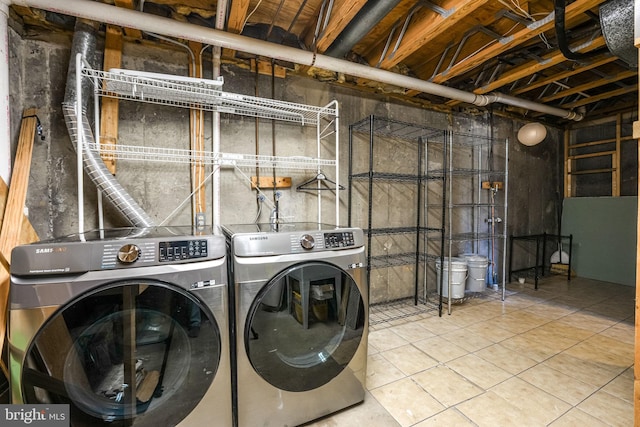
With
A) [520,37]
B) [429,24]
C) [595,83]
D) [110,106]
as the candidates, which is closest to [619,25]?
[520,37]

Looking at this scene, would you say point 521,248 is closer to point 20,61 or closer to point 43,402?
point 43,402

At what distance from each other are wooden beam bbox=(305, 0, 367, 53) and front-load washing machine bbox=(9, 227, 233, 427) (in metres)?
1.62

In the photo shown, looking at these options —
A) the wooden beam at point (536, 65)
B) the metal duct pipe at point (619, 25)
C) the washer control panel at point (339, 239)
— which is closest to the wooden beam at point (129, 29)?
the washer control panel at point (339, 239)

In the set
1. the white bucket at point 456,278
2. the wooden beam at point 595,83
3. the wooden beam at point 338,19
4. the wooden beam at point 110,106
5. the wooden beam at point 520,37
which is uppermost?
the wooden beam at point 595,83

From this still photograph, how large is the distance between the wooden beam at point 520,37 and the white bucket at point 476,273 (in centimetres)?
202

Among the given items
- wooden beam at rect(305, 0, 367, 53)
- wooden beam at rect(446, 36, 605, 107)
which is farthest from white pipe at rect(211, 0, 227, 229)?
wooden beam at rect(446, 36, 605, 107)

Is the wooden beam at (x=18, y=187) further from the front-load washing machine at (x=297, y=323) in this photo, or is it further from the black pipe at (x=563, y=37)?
the black pipe at (x=563, y=37)

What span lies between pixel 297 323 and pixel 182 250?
0.63 m

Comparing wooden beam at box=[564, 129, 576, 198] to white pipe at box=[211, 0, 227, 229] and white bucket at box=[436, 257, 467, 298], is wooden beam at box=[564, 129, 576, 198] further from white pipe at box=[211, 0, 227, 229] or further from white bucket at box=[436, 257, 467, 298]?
white pipe at box=[211, 0, 227, 229]

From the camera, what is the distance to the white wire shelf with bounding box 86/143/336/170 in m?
1.83

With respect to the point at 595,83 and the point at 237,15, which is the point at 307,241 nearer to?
the point at 237,15

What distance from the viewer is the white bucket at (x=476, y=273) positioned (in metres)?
3.06

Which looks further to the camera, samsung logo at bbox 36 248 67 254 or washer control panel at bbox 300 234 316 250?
washer control panel at bbox 300 234 316 250

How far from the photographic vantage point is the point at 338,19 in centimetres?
179
